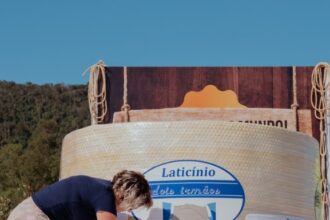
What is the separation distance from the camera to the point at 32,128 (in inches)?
2621

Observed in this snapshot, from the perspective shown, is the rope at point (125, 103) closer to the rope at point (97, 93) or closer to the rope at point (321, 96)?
the rope at point (97, 93)

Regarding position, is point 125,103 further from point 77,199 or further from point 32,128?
point 32,128

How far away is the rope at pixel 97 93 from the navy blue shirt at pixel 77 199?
5.00ft

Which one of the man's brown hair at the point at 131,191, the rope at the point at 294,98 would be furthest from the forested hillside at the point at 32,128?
the man's brown hair at the point at 131,191

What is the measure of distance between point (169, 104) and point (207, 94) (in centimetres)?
23

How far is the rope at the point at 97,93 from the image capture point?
4.85m

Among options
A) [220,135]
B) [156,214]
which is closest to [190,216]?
[156,214]

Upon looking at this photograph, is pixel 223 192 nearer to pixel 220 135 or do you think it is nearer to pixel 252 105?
pixel 220 135

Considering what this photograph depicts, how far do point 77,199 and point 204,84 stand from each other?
186cm

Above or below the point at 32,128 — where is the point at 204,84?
above

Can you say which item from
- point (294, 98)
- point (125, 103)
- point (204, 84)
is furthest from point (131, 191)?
point (294, 98)

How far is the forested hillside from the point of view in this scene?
31516mm

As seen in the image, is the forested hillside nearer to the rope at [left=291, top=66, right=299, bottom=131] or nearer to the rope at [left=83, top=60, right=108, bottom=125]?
the rope at [left=83, top=60, right=108, bottom=125]

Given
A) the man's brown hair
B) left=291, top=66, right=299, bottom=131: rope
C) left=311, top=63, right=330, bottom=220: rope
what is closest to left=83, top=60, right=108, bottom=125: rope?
left=291, top=66, right=299, bottom=131: rope
